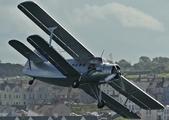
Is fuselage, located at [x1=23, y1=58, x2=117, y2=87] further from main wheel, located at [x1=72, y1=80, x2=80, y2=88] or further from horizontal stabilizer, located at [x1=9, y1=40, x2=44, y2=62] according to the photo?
Answer: horizontal stabilizer, located at [x1=9, y1=40, x2=44, y2=62]

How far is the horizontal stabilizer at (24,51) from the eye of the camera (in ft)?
165

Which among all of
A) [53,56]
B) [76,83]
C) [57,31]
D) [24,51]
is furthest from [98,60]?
[24,51]

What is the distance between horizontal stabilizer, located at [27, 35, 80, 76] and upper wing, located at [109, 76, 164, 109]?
5.47 metres

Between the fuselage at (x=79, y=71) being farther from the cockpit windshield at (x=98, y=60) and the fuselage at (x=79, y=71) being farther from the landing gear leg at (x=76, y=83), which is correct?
the landing gear leg at (x=76, y=83)

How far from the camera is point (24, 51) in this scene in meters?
Result: 50.7

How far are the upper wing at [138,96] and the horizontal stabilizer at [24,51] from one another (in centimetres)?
502

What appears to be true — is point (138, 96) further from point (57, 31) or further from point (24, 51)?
point (57, 31)

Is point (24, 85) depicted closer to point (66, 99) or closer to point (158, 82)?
point (66, 99)

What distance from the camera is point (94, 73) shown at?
152 feet

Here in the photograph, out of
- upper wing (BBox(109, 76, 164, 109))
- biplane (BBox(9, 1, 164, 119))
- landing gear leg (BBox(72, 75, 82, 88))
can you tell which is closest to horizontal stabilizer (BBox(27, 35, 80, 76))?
biplane (BBox(9, 1, 164, 119))

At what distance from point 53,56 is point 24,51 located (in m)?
4.39

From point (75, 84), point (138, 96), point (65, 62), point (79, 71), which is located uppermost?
point (65, 62)

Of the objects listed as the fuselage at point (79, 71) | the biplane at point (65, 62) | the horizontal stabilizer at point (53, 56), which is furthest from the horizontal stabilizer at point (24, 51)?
the horizontal stabilizer at point (53, 56)

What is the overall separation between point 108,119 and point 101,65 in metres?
56.4
